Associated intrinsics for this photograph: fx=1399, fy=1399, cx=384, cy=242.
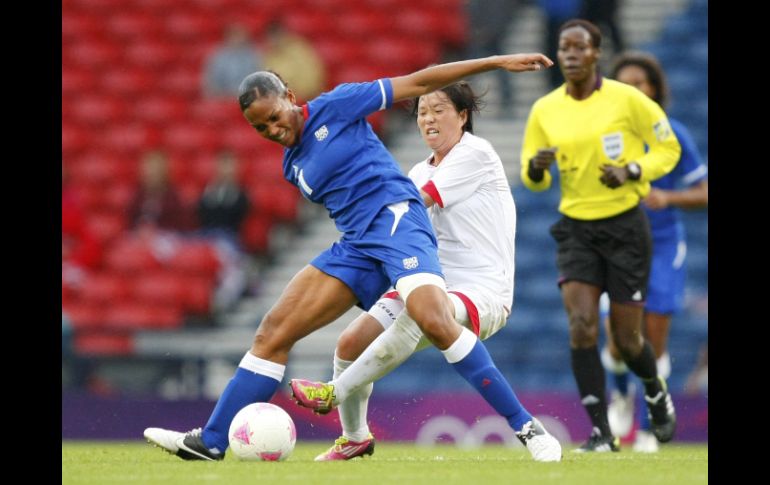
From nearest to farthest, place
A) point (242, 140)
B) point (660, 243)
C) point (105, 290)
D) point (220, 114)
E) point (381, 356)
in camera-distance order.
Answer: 1. point (381, 356)
2. point (660, 243)
3. point (105, 290)
4. point (242, 140)
5. point (220, 114)

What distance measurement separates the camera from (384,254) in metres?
6.63

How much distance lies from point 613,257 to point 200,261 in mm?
6078

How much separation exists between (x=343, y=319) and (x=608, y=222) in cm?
533

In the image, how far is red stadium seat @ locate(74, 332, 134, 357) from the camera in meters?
12.0

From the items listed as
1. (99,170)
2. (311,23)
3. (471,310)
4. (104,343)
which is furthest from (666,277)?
(99,170)

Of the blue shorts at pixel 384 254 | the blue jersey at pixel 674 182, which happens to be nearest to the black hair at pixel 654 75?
the blue jersey at pixel 674 182

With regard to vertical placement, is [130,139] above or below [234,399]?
above

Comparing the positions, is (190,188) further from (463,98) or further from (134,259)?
(463,98)

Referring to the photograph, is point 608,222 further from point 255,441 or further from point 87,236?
point 87,236

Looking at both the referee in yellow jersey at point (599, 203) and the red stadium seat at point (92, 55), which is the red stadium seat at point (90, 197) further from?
the referee in yellow jersey at point (599, 203)

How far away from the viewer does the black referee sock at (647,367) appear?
8.37 meters
